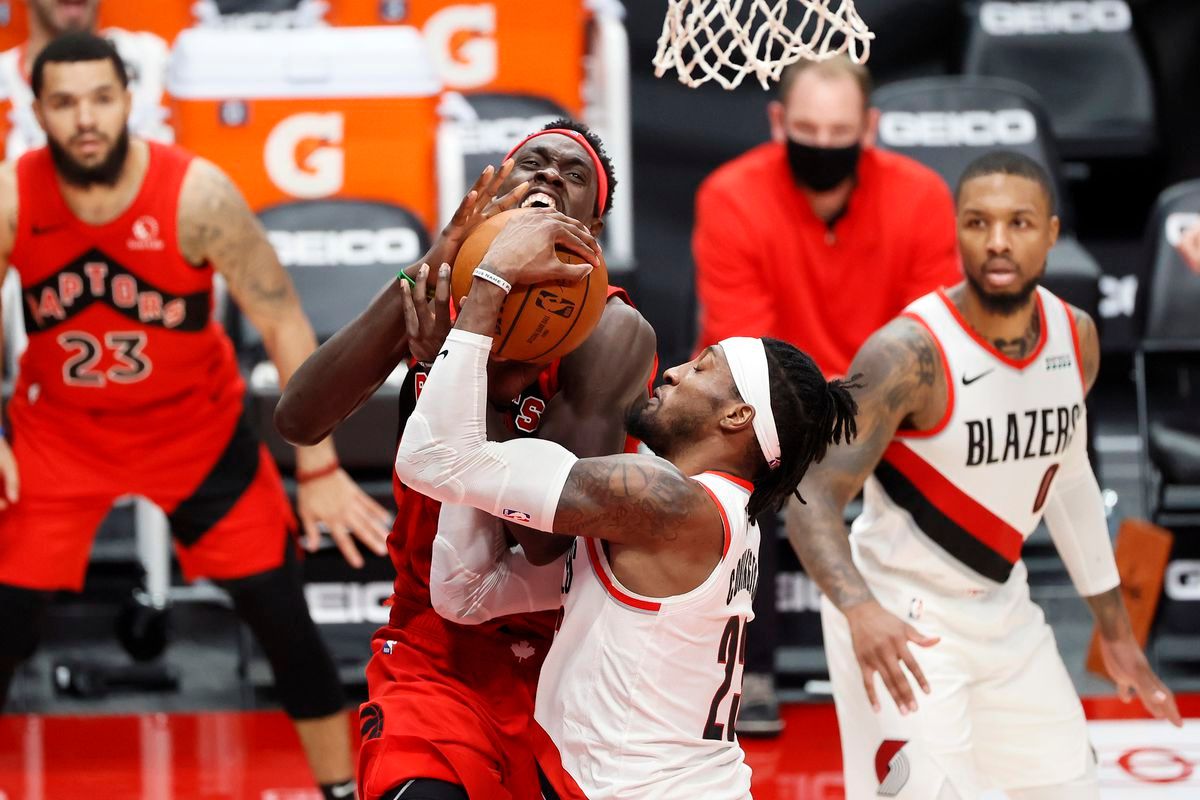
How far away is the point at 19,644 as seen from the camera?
4.73m

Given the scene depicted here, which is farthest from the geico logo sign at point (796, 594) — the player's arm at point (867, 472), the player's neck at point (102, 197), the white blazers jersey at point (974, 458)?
the player's neck at point (102, 197)

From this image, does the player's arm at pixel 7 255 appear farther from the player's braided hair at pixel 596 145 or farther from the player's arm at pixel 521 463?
the player's arm at pixel 521 463

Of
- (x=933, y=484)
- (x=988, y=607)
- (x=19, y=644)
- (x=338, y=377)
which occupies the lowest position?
(x=19, y=644)

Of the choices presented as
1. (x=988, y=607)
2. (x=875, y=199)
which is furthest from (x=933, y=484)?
(x=875, y=199)

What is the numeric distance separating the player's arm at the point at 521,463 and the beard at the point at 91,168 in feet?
7.64

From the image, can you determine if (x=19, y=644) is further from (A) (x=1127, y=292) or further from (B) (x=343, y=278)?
(A) (x=1127, y=292)

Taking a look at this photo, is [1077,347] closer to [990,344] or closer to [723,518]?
[990,344]

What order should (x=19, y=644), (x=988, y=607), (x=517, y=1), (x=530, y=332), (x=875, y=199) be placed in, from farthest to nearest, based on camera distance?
(x=517, y=1)
(x=875, y=199)
(x=19, y=644)
(x=988, y=607)
(x=530, y=332)

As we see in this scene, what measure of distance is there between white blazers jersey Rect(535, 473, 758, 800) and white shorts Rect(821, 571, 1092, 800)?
0.77m

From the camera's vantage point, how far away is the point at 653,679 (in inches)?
117

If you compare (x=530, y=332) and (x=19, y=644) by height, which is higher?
(x=530, y=332)

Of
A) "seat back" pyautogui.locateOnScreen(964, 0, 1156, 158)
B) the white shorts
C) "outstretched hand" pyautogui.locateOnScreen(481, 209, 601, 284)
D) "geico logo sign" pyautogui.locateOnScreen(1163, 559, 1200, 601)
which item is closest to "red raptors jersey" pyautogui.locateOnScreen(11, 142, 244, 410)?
the white shorts

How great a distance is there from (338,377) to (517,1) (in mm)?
4682

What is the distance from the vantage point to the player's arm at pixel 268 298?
472 centimetres
